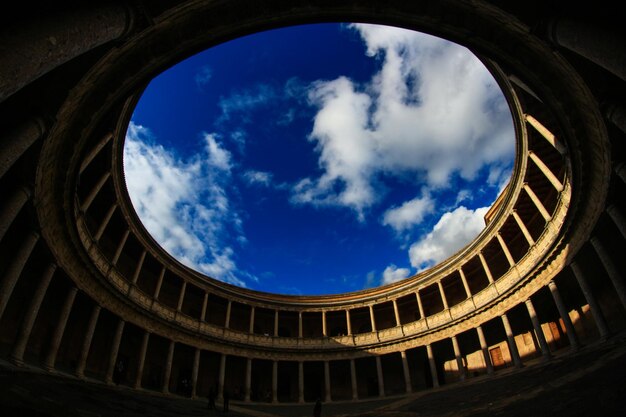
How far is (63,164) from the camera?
11.6 m

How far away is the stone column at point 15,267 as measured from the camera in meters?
11.5

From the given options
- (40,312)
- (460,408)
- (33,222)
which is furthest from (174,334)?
(460,408)

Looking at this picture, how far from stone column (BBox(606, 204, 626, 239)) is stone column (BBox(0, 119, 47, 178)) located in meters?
18.8

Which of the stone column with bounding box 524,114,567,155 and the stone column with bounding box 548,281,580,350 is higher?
the stone column with bounding box 524,114,567,155

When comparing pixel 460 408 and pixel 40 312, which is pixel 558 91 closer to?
pixel 460 408

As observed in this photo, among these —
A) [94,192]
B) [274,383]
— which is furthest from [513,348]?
[94,192]

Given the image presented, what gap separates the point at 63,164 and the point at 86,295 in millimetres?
8194

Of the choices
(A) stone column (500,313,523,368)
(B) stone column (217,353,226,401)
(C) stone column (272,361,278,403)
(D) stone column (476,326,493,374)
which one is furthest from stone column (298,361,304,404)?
(A) stone column (500,313,523,368)

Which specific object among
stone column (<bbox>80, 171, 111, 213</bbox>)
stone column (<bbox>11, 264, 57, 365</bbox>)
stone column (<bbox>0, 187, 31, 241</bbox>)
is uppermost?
stone column (<bbox>80, 171, 111, 213</bbox>)

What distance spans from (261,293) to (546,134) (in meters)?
23.2

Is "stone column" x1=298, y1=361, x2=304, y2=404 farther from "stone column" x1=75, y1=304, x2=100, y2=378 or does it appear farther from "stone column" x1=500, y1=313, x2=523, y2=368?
"stone column" x1=75, y1=304, x2=100, y2=378

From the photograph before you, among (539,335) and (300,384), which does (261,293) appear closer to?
(300,384)

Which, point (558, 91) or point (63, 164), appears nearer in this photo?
point (558, 91)

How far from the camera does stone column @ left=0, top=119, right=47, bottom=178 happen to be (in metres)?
7.97
